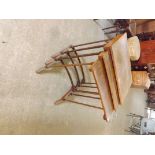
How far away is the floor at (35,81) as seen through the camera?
168cm

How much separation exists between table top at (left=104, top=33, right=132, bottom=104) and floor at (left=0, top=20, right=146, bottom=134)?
75 centimetres

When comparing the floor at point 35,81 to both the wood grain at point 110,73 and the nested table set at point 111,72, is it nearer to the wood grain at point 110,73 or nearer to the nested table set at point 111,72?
the nested table set at point 111,72

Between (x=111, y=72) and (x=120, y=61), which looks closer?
(x=111, y=72)

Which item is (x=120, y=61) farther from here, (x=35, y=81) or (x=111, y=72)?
(x=35, y=81)

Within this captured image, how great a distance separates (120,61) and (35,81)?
2.67ft

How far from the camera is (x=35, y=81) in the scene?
73.7 inches

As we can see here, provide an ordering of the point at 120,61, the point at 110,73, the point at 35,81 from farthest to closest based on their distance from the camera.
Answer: the point at 35,81 < the point at 120,61 < the point at 110,73

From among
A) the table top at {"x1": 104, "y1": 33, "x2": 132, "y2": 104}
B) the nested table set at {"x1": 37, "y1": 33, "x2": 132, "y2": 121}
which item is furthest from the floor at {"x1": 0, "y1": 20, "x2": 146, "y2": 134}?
the table top at {"x1": 104, "y1": 33, "x2": 132, "y2": 104}

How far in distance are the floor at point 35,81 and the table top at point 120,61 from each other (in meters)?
0.75

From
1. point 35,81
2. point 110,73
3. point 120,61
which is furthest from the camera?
point 35,81

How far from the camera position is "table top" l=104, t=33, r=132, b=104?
133cm

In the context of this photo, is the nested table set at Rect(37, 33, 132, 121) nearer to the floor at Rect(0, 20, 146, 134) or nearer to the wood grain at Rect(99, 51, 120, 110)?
the wood grain at Rect(99, 51, 120, 110)

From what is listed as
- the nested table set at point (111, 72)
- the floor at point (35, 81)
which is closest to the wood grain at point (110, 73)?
the nested table set at point (111, 72)

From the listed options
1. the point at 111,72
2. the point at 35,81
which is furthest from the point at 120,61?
the point at 35,81
